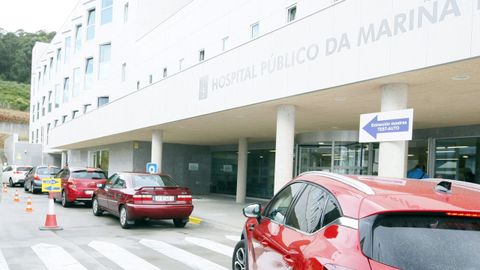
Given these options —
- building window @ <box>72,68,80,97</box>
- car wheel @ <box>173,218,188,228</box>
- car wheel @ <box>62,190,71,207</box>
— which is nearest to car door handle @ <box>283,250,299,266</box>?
car wheel @ <box>173,218,188,228</box>

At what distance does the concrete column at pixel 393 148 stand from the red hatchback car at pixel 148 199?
594 centimetres

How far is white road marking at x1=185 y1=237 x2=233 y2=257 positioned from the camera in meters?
9.44

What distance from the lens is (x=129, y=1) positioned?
32562 mm

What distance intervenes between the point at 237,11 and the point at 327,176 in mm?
16821

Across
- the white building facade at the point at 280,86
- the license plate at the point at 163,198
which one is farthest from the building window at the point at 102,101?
the license plate at the point at 163,198

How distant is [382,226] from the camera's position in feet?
9.54

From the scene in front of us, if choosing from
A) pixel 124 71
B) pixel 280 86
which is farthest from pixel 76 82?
pixel 280 86

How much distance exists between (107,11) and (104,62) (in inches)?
161

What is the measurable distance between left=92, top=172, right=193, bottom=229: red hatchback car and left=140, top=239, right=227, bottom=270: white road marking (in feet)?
5.75

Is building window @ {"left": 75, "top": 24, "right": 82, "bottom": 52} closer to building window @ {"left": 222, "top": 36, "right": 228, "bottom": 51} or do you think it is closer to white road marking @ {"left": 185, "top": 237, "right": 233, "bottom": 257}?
building window @ {"left": 222, "top": 36, "right": 228, "bottom": 51}

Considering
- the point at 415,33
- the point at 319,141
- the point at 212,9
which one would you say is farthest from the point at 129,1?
the point at 415,33

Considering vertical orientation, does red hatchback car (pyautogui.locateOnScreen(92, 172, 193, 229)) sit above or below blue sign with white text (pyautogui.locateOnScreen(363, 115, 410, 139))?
below

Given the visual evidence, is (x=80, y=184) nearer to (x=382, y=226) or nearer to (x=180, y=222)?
(x=180, y=222)

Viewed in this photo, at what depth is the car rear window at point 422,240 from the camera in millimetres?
2727
